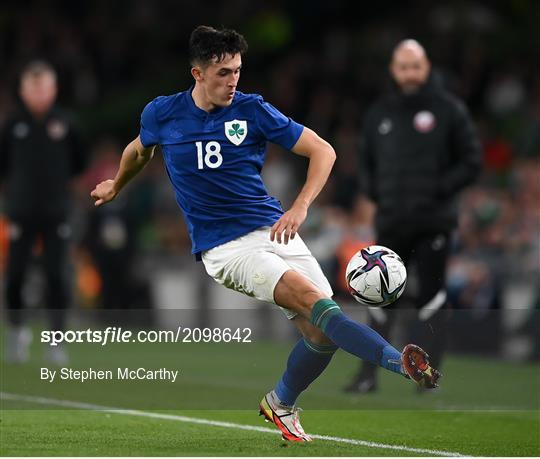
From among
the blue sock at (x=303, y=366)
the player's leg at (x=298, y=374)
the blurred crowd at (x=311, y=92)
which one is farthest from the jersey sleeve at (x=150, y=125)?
the blurred crowd at (x=311, y=92)

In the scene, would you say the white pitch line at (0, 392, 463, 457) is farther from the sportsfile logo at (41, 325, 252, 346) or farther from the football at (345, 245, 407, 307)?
the football at (345, 245, 407, 307)

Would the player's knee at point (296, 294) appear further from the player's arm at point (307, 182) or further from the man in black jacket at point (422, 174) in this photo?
the man in black jacket at point (422, 174)

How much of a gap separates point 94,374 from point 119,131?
1214cm

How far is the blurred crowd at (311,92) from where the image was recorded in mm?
15453

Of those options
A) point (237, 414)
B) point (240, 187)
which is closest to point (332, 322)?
point (240, 187)

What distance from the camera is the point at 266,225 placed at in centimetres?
828

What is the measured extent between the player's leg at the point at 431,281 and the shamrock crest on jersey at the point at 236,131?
136 inches

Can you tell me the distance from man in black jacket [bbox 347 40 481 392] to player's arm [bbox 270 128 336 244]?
10.6ft

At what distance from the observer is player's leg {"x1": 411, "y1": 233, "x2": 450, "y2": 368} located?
36.9 feet

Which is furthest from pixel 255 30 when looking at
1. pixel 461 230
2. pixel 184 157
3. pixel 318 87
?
pixel 184 157

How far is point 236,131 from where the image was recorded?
817 cm

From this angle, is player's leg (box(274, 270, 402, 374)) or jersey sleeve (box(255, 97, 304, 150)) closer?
player's leg (box(274, 270, 402, 374))

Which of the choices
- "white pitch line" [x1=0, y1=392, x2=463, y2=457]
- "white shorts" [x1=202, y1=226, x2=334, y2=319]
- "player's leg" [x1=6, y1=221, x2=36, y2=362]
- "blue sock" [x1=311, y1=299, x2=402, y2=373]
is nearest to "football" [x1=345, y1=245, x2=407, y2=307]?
"white shorts" [x1=202, y1=226, x2=334, y2=319]

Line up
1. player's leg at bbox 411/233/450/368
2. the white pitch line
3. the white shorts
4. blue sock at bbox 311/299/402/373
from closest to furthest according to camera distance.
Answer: blue sock at bbox 311/299/402/373, the white pitch line, the white shorts, player's leg at bbox 411/233/450/368
